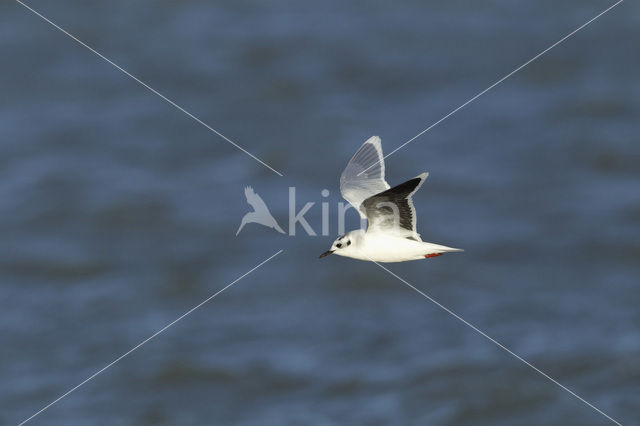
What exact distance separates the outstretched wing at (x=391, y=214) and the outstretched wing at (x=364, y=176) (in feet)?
1.89

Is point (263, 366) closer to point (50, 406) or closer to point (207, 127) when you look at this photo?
point (50, 406)

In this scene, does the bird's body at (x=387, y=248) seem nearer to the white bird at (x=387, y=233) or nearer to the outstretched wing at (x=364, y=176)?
the white bird at (x=387, y=233)

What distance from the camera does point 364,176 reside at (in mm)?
14016

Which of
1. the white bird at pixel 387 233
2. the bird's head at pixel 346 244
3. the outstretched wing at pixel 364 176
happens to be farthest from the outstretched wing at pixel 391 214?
the outstretched wing at pixel 364 176

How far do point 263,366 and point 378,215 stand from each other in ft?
26.5

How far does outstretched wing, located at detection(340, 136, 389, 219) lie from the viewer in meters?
13.9

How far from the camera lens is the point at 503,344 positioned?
819 inches

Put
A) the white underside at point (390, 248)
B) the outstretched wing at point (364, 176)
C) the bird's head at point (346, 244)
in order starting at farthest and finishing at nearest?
the outstretched wing at point (364, 176) → the bird's head at point (346, 244) → the white underside at point (390, 248)

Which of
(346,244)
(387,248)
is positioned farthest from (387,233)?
(346,244)

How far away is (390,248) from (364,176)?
118cm

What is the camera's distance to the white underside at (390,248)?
510 inches

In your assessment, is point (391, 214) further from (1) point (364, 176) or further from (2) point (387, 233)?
(1) point (364, 176)

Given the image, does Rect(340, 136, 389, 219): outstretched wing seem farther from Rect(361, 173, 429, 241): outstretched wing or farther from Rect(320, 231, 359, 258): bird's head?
Rect(361, 173, 429, 241): outstretched wing

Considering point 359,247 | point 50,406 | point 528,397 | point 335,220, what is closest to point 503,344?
point 528,397
